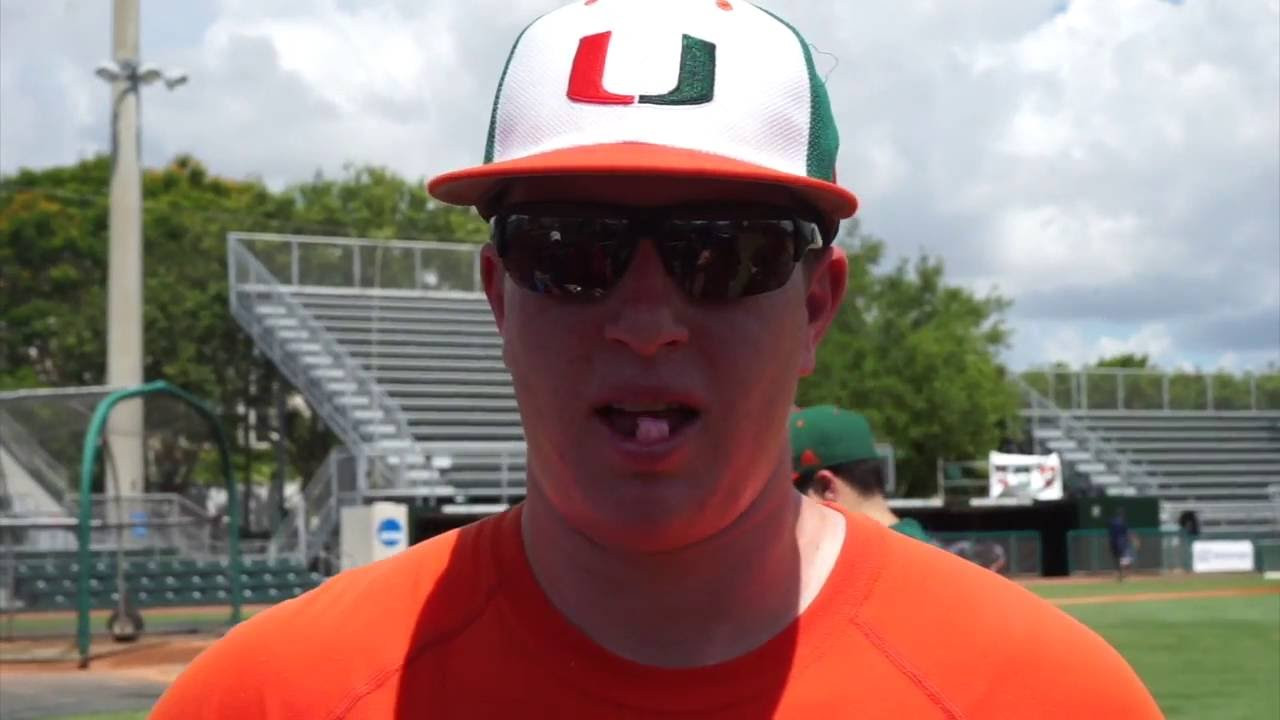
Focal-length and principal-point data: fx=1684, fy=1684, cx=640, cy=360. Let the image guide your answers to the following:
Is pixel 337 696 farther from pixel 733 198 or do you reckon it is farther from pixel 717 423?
pixel 733 198

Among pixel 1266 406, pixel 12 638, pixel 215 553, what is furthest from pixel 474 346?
pixel 1266 406

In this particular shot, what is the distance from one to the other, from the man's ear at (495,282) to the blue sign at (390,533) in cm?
1950

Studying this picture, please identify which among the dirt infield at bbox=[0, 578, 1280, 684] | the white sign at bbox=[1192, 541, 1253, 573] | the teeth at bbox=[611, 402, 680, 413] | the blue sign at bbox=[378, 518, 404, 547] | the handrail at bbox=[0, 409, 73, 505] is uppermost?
the teeth at bbox=[611, 402, 680, 413]

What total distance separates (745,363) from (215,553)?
2289 centimetres

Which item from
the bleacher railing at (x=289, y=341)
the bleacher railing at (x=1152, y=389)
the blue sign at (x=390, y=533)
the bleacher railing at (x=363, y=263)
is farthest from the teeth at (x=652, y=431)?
the bleacher railing at (x=1152, y=389)

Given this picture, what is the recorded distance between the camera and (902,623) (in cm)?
197

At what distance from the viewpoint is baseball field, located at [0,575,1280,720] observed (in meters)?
12.3

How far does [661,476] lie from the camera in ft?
5.79

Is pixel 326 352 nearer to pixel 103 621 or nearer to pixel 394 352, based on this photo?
pixel 394 352

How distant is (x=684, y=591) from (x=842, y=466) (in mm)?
4771

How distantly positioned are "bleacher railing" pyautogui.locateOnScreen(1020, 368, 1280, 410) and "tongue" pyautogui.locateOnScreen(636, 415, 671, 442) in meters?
47.1

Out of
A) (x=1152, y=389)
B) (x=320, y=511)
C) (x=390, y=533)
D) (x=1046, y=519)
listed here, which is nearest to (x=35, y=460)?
(x=390, y=533)

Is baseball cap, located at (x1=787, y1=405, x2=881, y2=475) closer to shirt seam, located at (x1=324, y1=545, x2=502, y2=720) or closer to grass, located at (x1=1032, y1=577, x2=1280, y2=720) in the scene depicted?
shirt seam, located at (x1=324, y1=545, x2=502, y2=720)

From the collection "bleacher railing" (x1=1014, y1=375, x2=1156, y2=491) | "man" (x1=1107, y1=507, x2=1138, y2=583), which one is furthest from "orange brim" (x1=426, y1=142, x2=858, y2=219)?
"bleacher railing" (x1=1014, y1=375, x2=1156, y2=491)
